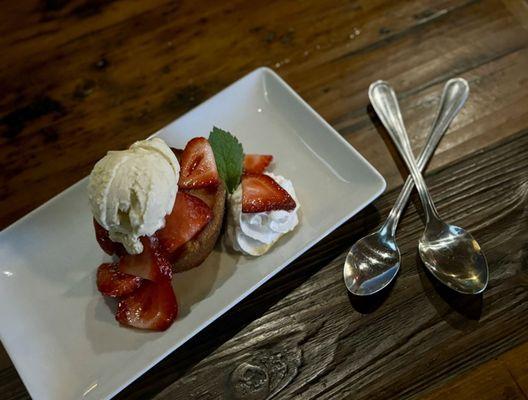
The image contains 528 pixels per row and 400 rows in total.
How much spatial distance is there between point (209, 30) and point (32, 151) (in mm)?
745

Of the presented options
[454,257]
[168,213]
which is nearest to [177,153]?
[168,213]

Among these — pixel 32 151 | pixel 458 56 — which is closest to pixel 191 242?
pixel 32 151

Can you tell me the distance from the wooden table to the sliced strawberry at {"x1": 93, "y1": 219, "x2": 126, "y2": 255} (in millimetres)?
298

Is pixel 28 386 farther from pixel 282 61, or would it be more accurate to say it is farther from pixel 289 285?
pixel 282 61

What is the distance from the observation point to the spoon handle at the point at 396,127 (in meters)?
1.40

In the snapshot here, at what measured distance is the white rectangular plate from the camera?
1196 millimetres

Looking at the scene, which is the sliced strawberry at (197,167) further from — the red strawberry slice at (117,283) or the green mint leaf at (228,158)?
the red strawberry slice at (117,283)

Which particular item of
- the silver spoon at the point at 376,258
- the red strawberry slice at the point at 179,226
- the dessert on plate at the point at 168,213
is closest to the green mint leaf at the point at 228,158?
the dessert on plate at the point at 168,213

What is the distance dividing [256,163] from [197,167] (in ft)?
0.69

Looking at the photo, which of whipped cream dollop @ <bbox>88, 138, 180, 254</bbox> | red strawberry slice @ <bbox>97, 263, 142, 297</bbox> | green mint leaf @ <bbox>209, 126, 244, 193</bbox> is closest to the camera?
whipped cream dollop @ <bbox>88, 138, 180, 254</bbox>

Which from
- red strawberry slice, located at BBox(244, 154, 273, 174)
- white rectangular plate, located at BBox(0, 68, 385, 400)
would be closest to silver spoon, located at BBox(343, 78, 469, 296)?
white rectangular plate, located at BBox(0, 68, 385, 400)

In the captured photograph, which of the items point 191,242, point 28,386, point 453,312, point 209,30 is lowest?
point 453,312

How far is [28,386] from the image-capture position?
116 centimetres

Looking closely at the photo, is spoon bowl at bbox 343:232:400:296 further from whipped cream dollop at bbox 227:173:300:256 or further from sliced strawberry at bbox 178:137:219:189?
sliced strawberry at bbox 178:137:219:189
